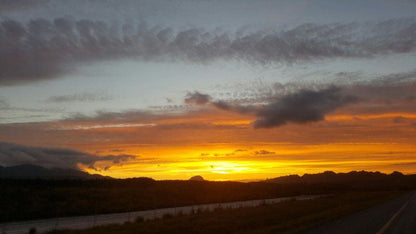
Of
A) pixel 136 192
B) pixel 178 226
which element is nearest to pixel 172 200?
pixel 136 192

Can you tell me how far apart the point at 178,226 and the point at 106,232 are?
4.52 meters

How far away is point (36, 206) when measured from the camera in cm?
5125

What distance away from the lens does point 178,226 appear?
2639 centimetres

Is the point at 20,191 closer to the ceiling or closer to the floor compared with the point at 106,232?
closer to the ceiling

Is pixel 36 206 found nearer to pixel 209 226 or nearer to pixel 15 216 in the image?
pixel 15 216

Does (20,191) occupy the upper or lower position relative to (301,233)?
upper

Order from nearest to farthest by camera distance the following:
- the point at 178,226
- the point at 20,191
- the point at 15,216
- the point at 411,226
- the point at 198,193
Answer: the point at 411,226, the point at 178,226, the point at 15,216, the point at 20,191, the point at 198,193

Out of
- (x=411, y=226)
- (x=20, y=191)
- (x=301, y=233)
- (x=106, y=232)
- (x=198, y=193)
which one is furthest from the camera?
(x=198, y=193)

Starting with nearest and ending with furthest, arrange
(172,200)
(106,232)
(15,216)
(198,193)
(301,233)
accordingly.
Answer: (301,233), (106,232), (15,216), (172,200), (198,193)

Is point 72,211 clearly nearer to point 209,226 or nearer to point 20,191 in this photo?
point 20,191

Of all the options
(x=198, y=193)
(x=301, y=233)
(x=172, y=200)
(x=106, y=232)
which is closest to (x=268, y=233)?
(x=301, y=233)

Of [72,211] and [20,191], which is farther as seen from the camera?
[20,191]

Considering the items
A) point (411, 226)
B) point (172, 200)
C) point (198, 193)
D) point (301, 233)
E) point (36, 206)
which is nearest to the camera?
point (301, 233)

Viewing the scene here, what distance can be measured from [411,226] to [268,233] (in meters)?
8.47
